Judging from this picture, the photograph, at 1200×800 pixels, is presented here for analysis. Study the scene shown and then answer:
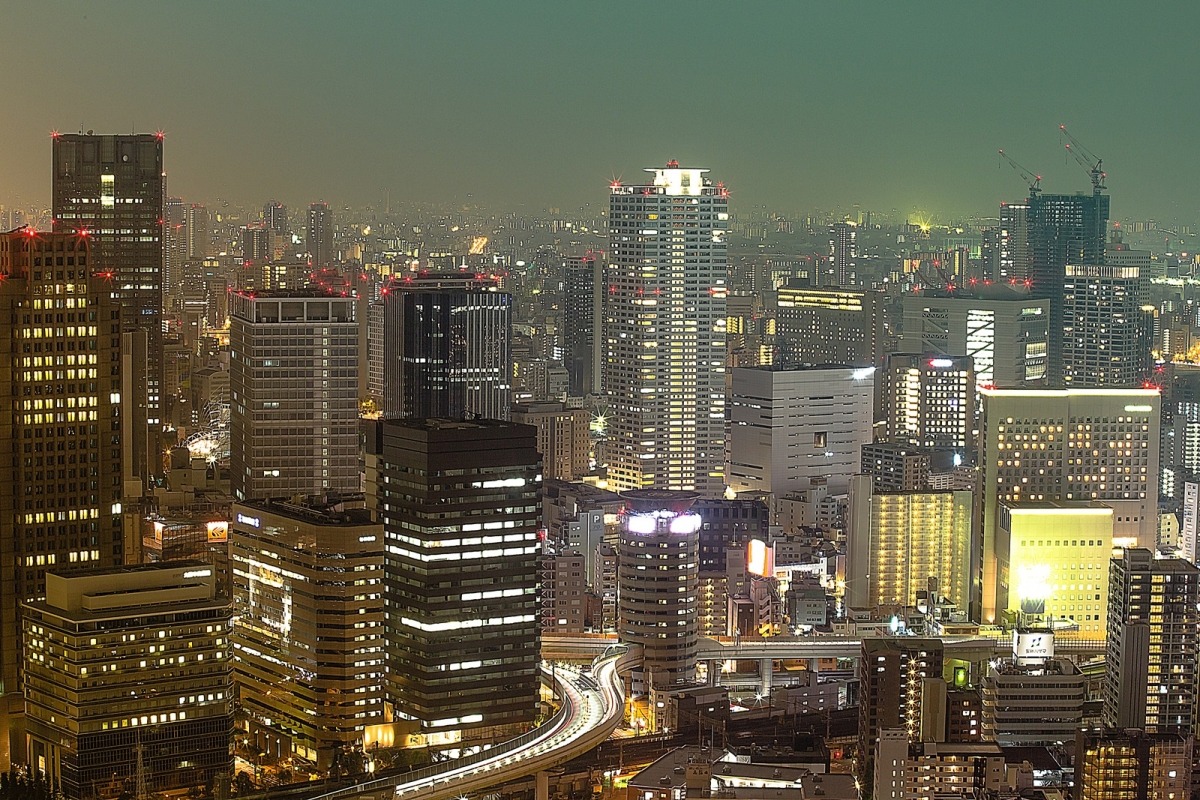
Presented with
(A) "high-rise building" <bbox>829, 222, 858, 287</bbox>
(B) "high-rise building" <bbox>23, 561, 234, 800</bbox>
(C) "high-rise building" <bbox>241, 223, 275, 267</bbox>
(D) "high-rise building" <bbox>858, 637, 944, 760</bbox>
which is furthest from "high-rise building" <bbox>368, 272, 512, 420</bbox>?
(B) "high-rise building" <bbox>23, 561, 234, 800</bbox>

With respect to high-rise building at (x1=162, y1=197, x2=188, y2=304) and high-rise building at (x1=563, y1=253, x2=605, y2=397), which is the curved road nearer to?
high-rise building at (x1=162, y1=197, x2=188, y2=304)

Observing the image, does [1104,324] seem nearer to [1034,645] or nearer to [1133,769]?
[1034,645]

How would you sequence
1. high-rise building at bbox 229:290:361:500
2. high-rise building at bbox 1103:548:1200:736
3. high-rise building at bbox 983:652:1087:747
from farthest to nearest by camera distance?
high-rise building at bbox 229:290:361:500, high-rise building at bbox 983:652:1087:747, high-rise building at bbox 1103:548:1200:736

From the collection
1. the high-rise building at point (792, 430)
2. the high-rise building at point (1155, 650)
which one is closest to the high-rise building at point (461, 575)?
the high-rise building at point (1155, 650)

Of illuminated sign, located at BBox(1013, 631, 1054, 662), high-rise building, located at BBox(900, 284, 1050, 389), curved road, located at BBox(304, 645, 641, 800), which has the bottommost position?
curved road, located at BBox(304, 645, 641, 800)

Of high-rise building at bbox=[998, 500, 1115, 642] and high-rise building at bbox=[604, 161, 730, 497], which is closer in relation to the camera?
high-rise building at bbox=[998, 500, 1115, 642]
